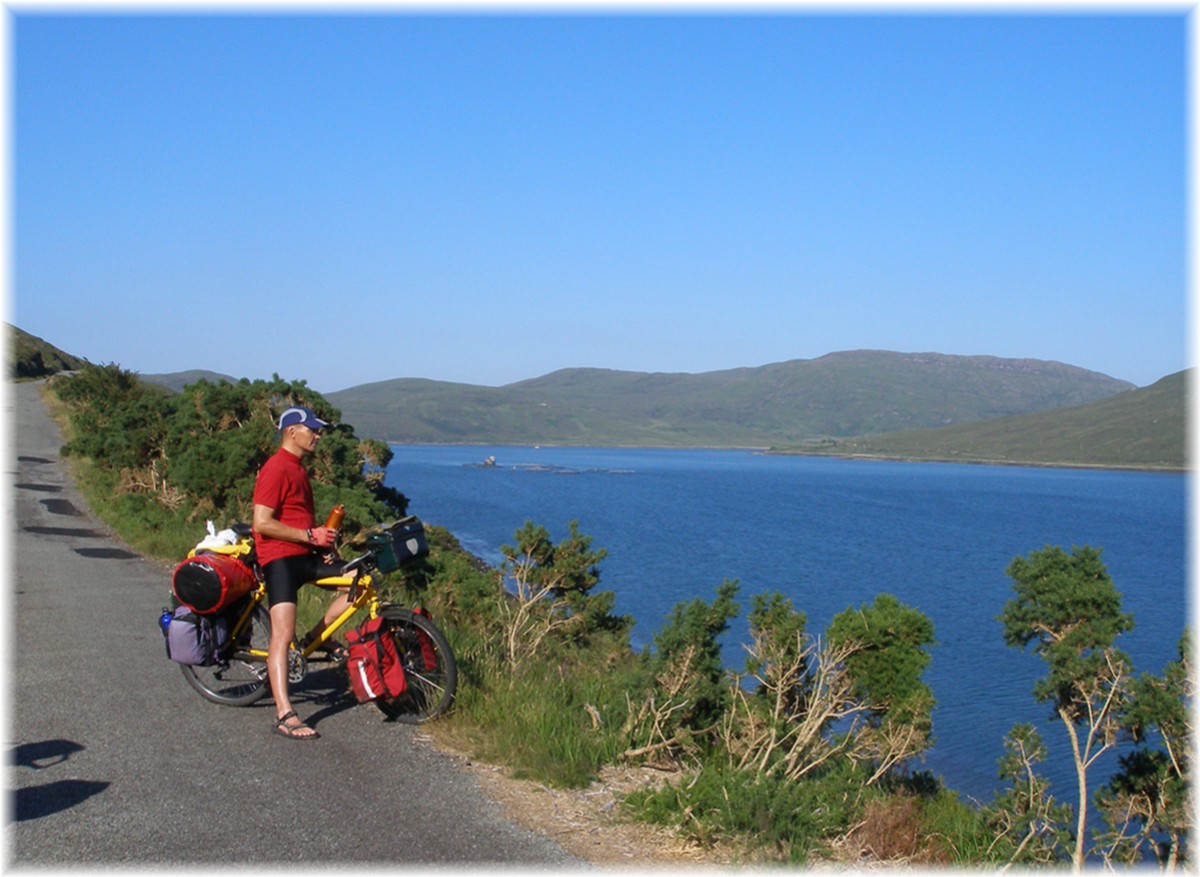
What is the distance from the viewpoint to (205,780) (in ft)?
18.3

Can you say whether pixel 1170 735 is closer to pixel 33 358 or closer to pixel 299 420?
pixel 299 420

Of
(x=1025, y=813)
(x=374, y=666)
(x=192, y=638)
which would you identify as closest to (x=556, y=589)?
(x=374, y=666)

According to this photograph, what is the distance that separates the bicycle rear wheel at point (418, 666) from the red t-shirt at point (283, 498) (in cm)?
Answer: 70

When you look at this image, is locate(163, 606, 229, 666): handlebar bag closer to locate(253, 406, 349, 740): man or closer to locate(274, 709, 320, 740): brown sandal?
locate(253, 406, 349, 740): man

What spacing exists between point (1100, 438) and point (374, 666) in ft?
555

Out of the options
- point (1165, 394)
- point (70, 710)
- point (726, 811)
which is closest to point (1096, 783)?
point (726, 811)

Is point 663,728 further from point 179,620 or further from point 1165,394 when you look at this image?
point 1165,394

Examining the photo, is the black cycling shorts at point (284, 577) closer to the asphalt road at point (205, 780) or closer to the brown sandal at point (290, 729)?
the brown sandal at point (290, 729)

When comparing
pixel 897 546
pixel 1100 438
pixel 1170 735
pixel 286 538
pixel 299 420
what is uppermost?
pixel 1100 438

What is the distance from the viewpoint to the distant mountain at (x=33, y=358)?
201 ft

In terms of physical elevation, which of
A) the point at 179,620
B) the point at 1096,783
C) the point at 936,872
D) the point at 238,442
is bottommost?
the point at 1096,783

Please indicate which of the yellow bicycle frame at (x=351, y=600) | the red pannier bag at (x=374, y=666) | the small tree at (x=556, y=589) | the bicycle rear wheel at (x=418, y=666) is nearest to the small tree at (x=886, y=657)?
the small tree at (x=556, y=589)

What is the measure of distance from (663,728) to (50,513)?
14.9 m

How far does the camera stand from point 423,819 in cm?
523
